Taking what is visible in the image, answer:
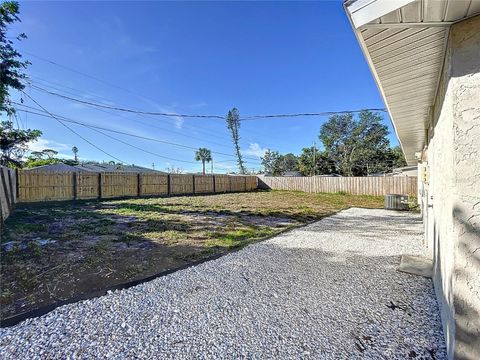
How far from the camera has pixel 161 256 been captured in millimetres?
3475

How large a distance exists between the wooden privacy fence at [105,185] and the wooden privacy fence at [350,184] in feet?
15.5

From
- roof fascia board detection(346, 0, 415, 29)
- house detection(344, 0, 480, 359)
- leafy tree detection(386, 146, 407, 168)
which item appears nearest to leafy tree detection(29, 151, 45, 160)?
roof fascia board detection(346, 0, 415, 29)

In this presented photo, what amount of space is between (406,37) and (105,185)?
13518mm

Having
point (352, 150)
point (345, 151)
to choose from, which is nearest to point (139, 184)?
point (345, 151)

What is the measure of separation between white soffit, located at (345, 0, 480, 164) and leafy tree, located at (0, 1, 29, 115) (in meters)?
10.2

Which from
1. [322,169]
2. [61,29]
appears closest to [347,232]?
[61,29]

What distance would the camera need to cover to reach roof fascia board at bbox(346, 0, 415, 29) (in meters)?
1.14

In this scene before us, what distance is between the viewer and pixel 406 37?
1411 mm

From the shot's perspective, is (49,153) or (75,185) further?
(49,153)

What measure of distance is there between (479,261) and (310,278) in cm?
168

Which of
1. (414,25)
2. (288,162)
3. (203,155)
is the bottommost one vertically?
(414,25)

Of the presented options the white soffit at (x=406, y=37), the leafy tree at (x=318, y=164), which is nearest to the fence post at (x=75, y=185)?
the white soffit at (x=406, y=37)

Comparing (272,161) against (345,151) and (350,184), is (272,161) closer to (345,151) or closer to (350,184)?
(345,151)

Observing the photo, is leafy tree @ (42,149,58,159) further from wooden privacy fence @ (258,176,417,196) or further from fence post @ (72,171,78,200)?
wooden privacy fence @ (258,176,417,196)
